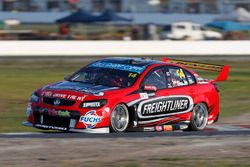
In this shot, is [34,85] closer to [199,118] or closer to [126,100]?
[199,118]

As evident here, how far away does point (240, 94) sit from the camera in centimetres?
1994

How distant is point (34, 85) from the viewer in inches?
846

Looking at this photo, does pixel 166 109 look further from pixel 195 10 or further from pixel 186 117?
pixel 195 10

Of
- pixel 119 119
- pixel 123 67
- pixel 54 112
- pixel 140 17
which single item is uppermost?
pixel 123 67

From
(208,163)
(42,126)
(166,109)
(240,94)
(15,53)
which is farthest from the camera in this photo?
(15,53)

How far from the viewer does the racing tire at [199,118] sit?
12008 mm

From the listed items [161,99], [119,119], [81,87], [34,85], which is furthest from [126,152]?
[34,85]

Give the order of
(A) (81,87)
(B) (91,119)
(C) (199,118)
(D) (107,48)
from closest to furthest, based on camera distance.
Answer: (B) (91,119) → (A) (81,87) → (C) (199,118) → (D) (107,48)

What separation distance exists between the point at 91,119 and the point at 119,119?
539mm

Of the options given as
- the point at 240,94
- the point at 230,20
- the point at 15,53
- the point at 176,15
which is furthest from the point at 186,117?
the point at 176,15

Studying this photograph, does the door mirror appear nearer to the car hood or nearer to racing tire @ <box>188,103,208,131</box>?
the car hood

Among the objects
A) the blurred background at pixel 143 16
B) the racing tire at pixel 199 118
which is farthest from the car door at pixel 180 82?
the blurred background at pixel 143 16

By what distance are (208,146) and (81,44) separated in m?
25.5

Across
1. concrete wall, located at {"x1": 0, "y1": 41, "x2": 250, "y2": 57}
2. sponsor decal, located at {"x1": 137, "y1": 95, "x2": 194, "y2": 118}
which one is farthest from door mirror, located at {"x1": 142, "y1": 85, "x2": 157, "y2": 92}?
concrete wall, located at {"x1": 0, "y1": 41, "x2": 250, "y2": 57}
